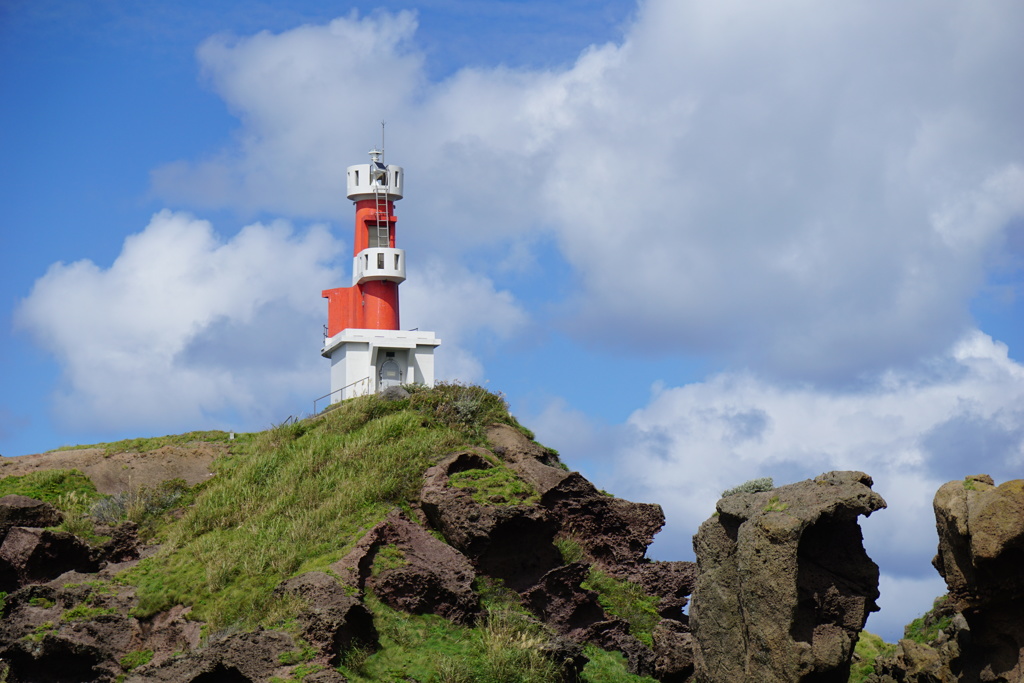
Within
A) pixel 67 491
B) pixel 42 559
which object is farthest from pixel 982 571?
pixel 67 491

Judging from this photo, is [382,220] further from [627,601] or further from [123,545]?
[627,601]

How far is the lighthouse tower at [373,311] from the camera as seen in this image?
46844 mm

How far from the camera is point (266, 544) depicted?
2853 centimetres

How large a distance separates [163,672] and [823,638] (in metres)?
Result: 12.1

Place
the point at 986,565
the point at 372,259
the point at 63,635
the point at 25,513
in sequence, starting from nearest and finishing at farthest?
the point at 986,565 < the point at 63,635 < the point at 25,513 < the point at 372,259

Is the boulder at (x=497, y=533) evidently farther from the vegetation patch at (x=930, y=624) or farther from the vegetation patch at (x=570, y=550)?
the vegetation patch at (x=930, y=624)

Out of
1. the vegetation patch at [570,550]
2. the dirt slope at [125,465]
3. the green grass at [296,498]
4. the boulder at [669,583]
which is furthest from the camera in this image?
the dirt slope at [125,465]

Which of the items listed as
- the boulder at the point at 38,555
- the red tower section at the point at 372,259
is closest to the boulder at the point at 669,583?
the boulder at the point at 38,555

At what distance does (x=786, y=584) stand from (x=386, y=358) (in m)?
26.9

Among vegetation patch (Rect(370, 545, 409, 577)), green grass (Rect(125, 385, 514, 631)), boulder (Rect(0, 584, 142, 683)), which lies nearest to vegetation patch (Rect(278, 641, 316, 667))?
green grass (Rect(125, 385, 514, 631))

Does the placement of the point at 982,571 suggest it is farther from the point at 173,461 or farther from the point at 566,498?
the point at 173,461

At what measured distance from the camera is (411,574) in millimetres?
26828

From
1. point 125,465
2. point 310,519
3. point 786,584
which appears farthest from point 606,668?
point 125,465

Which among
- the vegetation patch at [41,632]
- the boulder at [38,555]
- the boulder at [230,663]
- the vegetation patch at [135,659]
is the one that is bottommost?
the boulder at [230,663]
